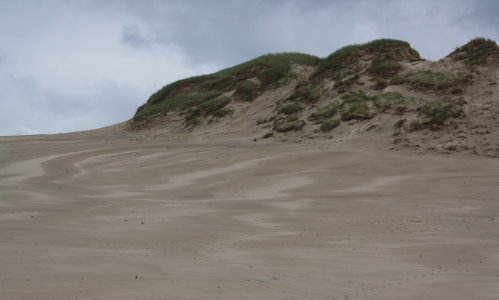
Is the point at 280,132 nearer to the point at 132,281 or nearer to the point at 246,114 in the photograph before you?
the point at 246,114

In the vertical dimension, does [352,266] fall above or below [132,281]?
below

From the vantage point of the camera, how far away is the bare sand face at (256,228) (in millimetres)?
3395

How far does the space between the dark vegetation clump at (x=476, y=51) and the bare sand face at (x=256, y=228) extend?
6.93 meters

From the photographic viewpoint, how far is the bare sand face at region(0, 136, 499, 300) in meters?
3.39

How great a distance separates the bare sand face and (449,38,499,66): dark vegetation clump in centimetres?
693

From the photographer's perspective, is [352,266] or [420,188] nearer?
[352,266]

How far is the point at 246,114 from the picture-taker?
68.1ft

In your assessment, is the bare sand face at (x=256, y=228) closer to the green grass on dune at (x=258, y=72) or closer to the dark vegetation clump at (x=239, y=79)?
the dark vegetation clump at (x=239, y=79)

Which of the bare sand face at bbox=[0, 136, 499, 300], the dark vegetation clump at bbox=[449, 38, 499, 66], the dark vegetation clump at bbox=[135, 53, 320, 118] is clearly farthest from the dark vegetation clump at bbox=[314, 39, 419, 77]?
the bare sand face at bbox=[0, 136, 499, 300]

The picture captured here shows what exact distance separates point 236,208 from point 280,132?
9896mm

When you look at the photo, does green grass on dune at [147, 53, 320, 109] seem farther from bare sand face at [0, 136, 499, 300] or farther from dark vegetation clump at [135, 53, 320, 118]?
bare sand face at [0, 136, 499, 300]

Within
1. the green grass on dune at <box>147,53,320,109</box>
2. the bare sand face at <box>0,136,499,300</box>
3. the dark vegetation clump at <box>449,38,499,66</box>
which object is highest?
the green grass on dune at <box>147,53,320,109</box>

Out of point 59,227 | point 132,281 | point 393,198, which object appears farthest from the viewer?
point 393,198

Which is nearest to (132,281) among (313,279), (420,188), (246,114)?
(313,279)
